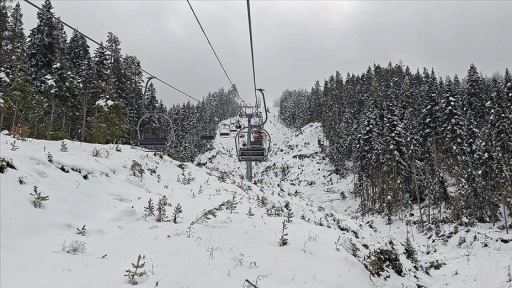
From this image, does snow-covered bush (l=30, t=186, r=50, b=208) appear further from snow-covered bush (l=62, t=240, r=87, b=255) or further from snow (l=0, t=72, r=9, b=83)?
snow (l=0, t=72, r=9, b=83)

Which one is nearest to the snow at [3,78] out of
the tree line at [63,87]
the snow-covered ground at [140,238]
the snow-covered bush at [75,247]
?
the tree line at [63,87]

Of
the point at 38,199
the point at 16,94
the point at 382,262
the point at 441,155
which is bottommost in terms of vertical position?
the point at 382,262

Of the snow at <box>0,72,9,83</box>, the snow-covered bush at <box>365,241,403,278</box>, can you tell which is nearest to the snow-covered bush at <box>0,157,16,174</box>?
the snow-covered bush at <box>365,241,403,278</box>

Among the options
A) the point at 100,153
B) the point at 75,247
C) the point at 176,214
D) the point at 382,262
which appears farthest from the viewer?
the point at 100,153

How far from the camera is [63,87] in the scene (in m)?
40.0

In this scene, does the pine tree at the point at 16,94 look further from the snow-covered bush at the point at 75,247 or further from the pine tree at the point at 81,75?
the snow-covered bush at the point at 75,247

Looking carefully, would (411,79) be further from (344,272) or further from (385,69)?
(344,272)

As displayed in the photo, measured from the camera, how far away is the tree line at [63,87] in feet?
123

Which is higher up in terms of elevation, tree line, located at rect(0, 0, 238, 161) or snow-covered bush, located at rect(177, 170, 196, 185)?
tree line, located at rect(0, 0, 238, 161)

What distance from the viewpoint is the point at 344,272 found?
24.8ft

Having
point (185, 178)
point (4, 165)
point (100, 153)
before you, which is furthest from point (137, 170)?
point (4, 165)

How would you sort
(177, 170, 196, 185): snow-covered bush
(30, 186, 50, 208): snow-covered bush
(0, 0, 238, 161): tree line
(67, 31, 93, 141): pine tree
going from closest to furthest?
(30, 186, 50, 208): snow-covered bush, (177, 170, 196, 185): snow-covered bush, (0, 0, 238, 161): tree line, (67, 31, 93, 141): pine tree

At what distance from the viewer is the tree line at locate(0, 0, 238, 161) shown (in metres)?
37.4

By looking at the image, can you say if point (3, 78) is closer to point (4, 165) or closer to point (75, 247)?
point (4, 165)
